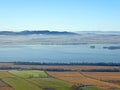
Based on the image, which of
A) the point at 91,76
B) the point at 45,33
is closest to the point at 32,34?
the point at 45,33

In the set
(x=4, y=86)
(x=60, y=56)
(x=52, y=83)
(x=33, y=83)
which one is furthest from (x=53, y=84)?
(x=60, y=56)

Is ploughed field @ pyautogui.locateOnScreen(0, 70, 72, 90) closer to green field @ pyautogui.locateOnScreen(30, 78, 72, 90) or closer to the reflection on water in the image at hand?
green field @ pyautogui.locateOnScreen(30, 78, 72, 90)

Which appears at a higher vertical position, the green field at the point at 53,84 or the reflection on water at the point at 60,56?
the green field at the point at 53,84

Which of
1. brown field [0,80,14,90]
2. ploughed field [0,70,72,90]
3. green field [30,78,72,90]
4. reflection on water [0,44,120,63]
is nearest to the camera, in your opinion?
brown field [0,80,14,90]

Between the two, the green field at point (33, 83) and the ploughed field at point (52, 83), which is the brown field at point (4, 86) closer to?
the ploughed field at point (52, 83)

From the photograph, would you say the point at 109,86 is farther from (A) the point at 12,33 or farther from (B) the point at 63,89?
(A) the point at 12,33

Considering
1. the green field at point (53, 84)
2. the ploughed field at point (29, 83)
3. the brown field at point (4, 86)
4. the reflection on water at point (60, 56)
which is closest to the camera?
the brown field at point (4, 86)

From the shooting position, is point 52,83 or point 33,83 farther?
point 52,83

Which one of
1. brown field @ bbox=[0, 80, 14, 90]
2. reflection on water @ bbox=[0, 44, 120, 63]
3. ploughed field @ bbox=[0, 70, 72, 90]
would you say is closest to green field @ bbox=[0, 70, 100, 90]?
ploughed field @ bbox=[0, 70, 72, 90]

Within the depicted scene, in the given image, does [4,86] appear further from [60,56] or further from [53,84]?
[60,56]

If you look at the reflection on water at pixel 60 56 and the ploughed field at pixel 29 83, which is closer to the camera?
the ploughed field at pixel 29 83

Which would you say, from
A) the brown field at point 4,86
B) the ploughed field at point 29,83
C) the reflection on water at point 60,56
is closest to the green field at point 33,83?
the ploughed field at point 29,83
